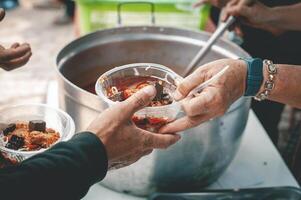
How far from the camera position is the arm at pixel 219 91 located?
3.03 ft

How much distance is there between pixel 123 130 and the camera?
2.75 feet

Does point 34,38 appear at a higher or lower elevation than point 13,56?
lower

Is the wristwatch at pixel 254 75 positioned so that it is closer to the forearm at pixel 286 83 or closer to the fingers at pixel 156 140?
the forearm at pixel 286 83

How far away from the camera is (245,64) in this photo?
1022 millimetres

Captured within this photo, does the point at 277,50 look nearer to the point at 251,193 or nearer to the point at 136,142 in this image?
the point at 251,193

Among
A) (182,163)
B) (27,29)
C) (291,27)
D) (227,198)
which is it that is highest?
(291,27)

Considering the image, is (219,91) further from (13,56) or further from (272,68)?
(13,56)

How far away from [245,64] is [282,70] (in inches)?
4.3

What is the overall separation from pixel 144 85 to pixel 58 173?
323 mm

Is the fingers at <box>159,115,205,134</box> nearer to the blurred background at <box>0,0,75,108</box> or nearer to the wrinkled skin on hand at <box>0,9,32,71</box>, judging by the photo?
the wrinkled skin on hand at <box>0,9,32,71</box>

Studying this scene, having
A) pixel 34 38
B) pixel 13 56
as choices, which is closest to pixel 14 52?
pixel 13 56

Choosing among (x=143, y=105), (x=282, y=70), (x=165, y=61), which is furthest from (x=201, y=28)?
(x=143, y=105)

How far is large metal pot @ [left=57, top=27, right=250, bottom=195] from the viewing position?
41.6 inches

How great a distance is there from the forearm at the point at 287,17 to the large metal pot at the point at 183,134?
0.31m
